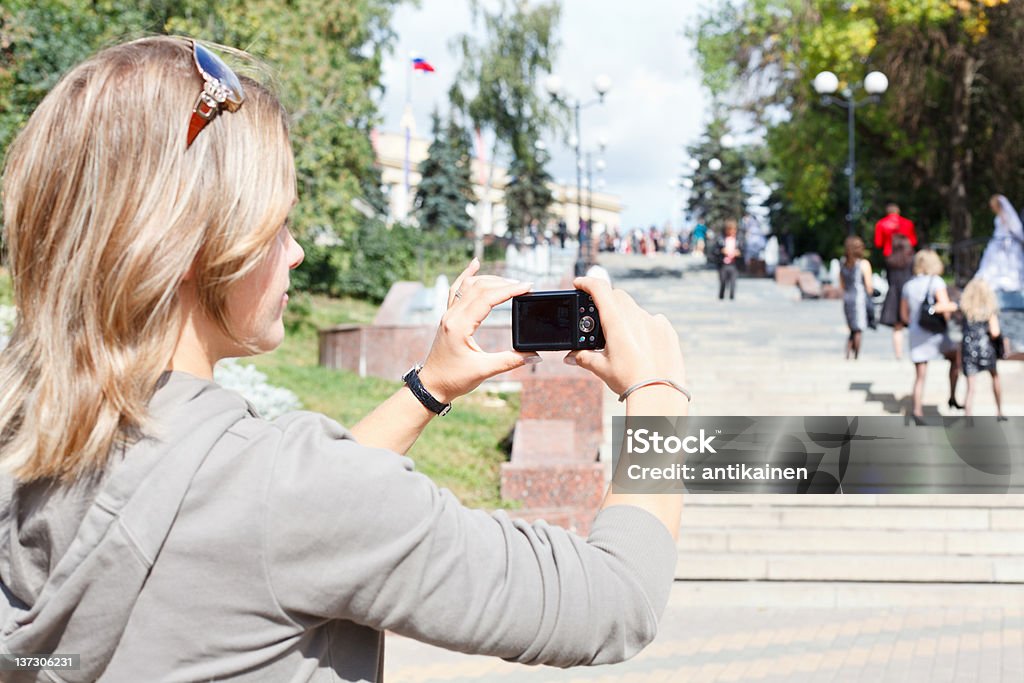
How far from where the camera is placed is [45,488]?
112 centimetres

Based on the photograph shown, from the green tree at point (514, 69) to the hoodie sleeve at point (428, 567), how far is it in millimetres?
34731

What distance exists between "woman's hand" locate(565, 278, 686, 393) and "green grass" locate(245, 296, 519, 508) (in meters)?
7.07

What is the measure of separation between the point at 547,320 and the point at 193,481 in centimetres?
51

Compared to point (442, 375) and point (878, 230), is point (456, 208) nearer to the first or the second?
point (878, 230)

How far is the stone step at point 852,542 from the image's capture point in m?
7.73

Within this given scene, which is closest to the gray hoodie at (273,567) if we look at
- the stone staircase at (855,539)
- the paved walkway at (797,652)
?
the paved walkway at (797,652)

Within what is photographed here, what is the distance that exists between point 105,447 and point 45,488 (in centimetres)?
Answer: 11

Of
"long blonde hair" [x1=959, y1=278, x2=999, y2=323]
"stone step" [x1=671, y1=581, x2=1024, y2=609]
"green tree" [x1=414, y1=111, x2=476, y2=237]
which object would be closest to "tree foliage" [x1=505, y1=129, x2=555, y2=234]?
"green tree" [x1=414, y1=111, x2=476, y2=237]

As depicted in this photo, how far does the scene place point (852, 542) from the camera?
7.88m

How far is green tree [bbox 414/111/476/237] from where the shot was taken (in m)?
52.8

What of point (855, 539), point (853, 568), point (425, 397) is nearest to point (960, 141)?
point (855, 539)

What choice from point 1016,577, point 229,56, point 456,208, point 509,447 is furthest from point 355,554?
point 456,208

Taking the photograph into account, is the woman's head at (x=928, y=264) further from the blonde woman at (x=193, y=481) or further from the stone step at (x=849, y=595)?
the blonde woman at (x=193, y=481)

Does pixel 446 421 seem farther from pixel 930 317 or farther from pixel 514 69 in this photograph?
pixel 514 69
